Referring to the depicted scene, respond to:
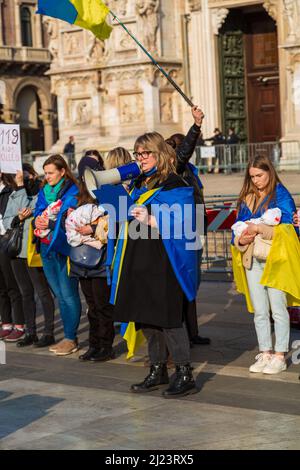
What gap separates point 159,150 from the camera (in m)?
8.73

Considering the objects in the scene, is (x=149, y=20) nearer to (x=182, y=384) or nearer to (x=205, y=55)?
(x=205, y=55)

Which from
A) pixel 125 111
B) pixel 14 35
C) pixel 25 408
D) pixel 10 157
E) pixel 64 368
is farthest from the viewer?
pixel 14 35

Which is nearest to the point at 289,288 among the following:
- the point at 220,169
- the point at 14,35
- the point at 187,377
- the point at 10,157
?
the point at 187,377

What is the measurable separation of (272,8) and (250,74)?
2.02 m

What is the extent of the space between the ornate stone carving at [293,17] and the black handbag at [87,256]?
44.4 feet

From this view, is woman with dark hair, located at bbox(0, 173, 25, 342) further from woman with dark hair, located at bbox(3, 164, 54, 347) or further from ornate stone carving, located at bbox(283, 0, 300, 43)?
ornate stone carving, located at bbox(283, 0, 300, 43)

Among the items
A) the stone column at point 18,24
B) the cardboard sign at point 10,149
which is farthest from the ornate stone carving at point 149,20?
the stone column at point 18,24

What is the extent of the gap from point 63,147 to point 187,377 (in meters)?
17.9

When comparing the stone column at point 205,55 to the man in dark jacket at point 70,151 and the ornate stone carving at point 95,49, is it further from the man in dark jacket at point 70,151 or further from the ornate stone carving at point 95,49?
the man in dark jacket at point 70,151

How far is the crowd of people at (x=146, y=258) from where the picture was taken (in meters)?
8.70

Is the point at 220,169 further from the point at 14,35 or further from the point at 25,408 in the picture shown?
the point at 14,35

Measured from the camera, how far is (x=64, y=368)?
33.0 ft

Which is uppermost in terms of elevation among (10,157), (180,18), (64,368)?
(180,18)

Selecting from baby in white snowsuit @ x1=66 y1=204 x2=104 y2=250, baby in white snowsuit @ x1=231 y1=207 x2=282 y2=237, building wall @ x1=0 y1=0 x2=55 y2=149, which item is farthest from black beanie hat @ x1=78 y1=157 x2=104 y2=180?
building wall @ x1=0 y1=0 x2=55 y2=149
